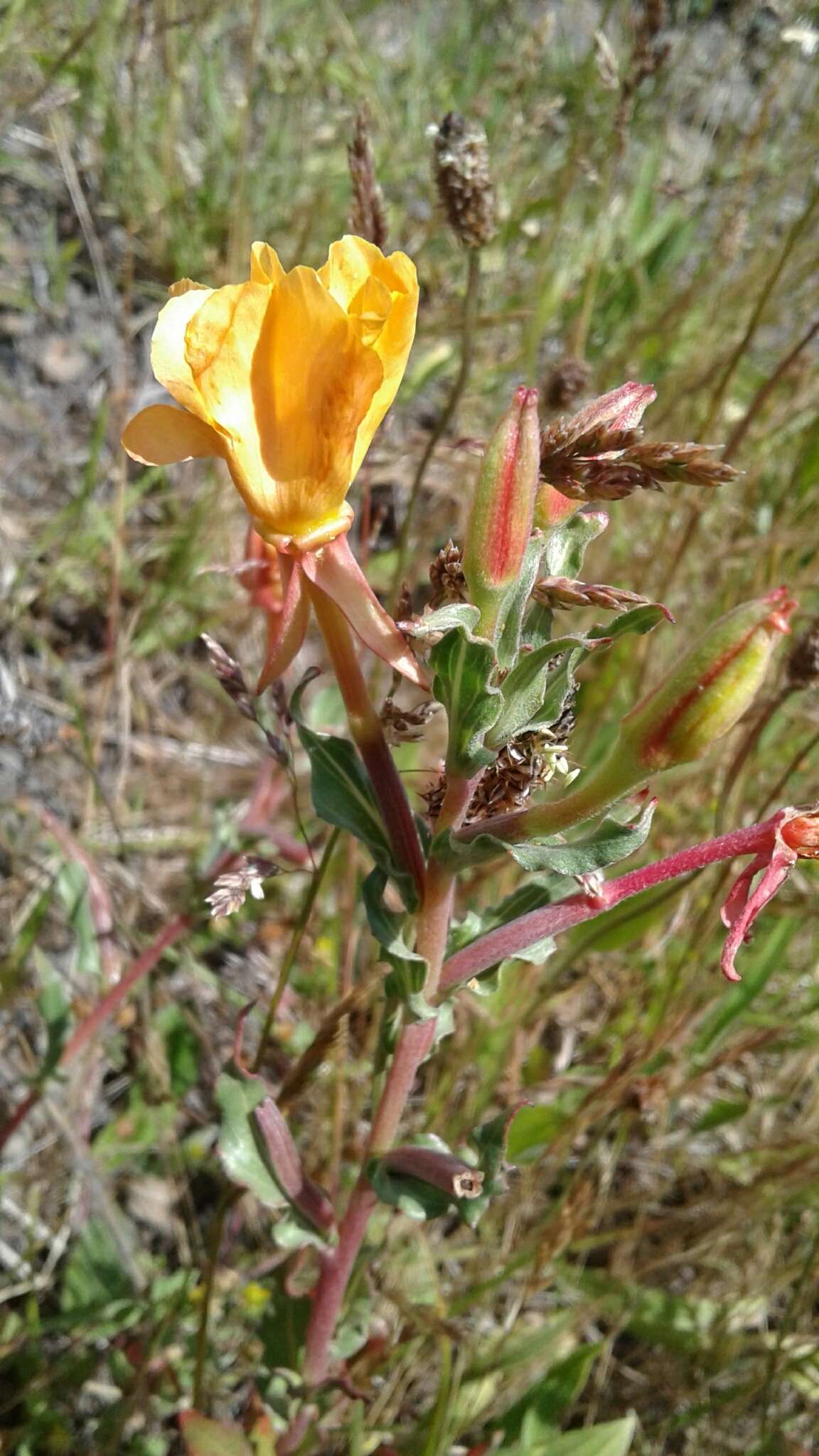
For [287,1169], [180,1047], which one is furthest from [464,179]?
[180,1047]

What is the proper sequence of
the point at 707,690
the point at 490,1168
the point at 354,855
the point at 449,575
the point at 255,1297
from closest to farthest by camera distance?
the point at 707,690
the point at 449,575
the point at 490,1168
the point at 354,855
the point at 255,1297

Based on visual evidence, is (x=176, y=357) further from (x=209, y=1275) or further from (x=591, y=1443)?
(x=591, y=1443)

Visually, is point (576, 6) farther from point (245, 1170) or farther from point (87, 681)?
point (245, 1170)

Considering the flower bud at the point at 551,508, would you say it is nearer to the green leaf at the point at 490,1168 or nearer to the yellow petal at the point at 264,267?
the yellow petal at the point at 264,267

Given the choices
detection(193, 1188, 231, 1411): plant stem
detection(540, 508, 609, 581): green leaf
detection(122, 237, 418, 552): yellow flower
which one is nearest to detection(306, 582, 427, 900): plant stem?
detection(122, 237, 418, 552): yellow flower

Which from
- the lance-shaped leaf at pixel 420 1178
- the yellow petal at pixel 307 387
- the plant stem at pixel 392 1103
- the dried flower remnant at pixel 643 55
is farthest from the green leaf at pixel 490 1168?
the dried flower remnant at pixel 643 55

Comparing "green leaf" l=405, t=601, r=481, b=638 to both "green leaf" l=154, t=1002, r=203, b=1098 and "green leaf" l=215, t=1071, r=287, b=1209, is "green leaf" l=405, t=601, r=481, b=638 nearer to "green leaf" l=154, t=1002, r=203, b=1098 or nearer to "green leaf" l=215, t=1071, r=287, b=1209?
"green leaf" l=215, t=1071, r=287, b=1209
